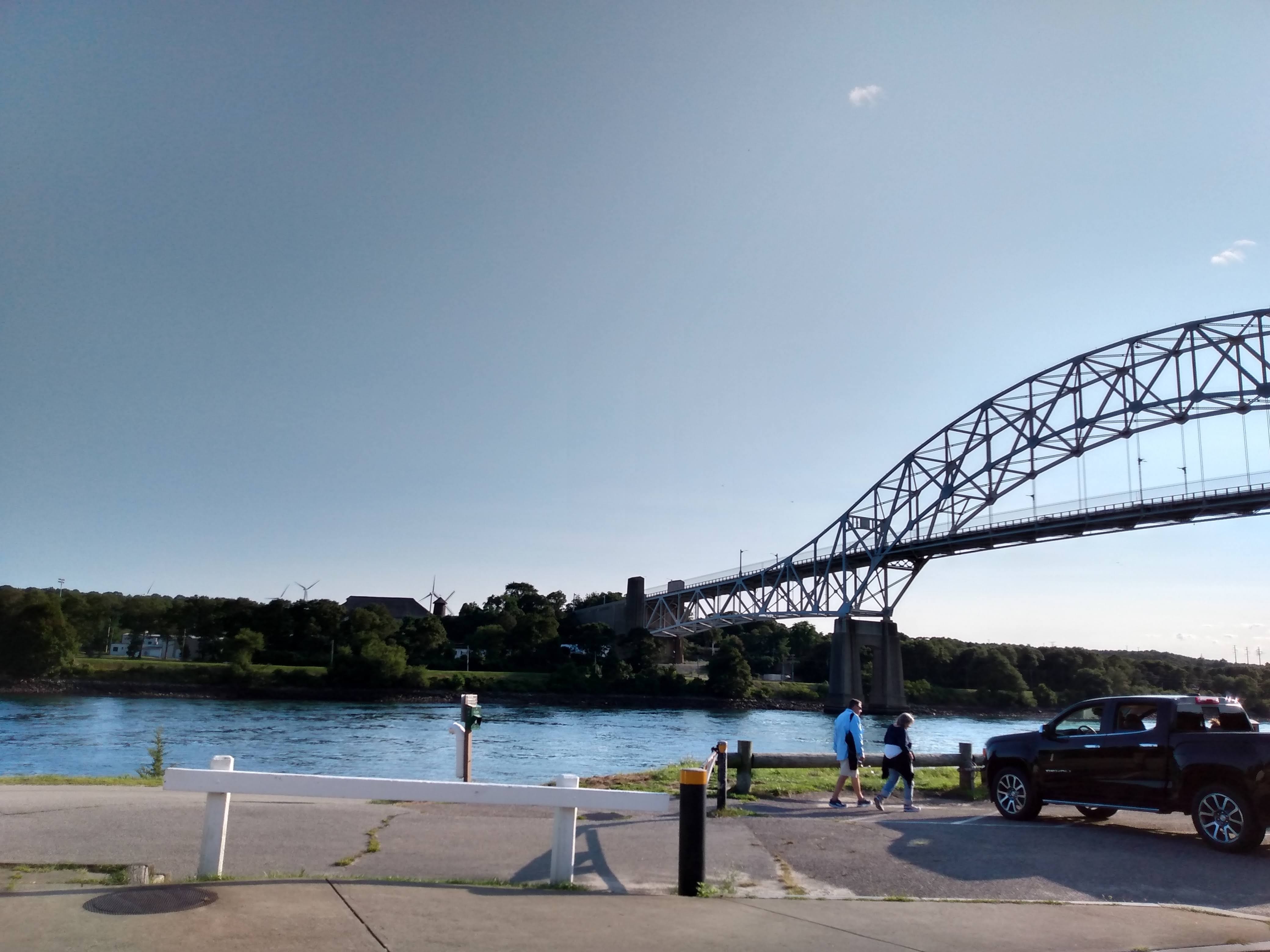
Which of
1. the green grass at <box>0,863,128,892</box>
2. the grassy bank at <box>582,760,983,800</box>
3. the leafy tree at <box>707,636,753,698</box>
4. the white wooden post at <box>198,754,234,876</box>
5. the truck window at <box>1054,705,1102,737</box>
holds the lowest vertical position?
the leafy tree at <box>707,636,753,698</box>

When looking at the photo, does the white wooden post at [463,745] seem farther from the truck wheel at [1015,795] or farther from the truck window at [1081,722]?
the truck window at [1081,722]

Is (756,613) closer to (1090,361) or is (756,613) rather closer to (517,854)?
(1090,361)

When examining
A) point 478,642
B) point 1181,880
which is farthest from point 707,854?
point 478,642

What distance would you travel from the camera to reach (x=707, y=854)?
406 inches

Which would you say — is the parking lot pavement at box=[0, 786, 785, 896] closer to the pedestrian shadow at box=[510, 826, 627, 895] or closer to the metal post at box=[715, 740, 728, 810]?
the pedestrian shadow at box=[510, 826, 627, 895]

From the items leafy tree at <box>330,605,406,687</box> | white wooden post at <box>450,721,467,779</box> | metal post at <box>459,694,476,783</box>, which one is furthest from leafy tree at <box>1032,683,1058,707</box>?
white wooden post at <box>450,721,467,779</box>

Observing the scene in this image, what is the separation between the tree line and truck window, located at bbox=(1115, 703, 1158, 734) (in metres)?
82.7

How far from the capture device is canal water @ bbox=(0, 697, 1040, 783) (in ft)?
124

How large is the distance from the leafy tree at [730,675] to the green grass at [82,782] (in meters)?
104

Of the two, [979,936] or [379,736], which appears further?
[379,736]

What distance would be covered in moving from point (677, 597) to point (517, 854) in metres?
134

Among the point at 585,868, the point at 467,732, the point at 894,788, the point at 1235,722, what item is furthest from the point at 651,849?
the point at 1235,722

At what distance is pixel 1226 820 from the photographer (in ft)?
38.0

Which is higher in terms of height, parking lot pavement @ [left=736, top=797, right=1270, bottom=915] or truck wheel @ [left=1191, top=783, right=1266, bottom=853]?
truck wheel @ [left=1191, top=783, right=1266, bottom=853]
